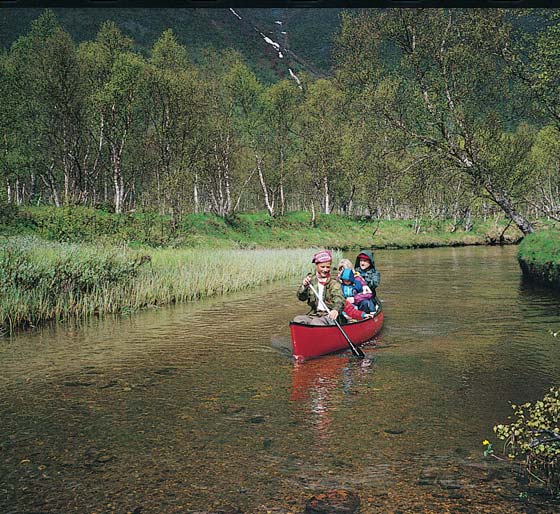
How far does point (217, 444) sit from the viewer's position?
22.1ft

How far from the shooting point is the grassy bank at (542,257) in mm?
20719

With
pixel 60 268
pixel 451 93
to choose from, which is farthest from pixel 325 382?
pixel 451 93

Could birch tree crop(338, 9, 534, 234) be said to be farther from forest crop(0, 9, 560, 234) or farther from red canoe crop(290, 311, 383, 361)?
red canoe crop(290, 311, 383, 361)

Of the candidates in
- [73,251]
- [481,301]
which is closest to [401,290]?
[481,301]

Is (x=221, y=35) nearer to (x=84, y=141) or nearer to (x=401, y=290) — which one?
(x=84, y=141)

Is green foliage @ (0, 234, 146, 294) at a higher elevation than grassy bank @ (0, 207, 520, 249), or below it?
below

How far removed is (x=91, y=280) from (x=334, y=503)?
12.4 m

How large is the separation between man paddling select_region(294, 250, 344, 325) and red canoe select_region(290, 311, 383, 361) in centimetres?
31

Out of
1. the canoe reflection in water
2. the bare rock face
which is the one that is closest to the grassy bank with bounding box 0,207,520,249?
the canoe reflection in water

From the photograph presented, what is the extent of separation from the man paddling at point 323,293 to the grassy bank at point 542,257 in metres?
12.6

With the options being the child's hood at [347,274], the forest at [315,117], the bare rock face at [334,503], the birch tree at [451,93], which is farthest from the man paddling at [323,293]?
the birch tree at [451,93]

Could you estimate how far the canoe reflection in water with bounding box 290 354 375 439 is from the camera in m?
7.79

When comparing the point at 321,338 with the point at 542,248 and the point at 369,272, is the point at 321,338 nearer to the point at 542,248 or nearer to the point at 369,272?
the point at 369,272

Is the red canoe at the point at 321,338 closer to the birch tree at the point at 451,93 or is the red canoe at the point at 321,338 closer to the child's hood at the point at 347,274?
the child's hood at the point at 347,274
